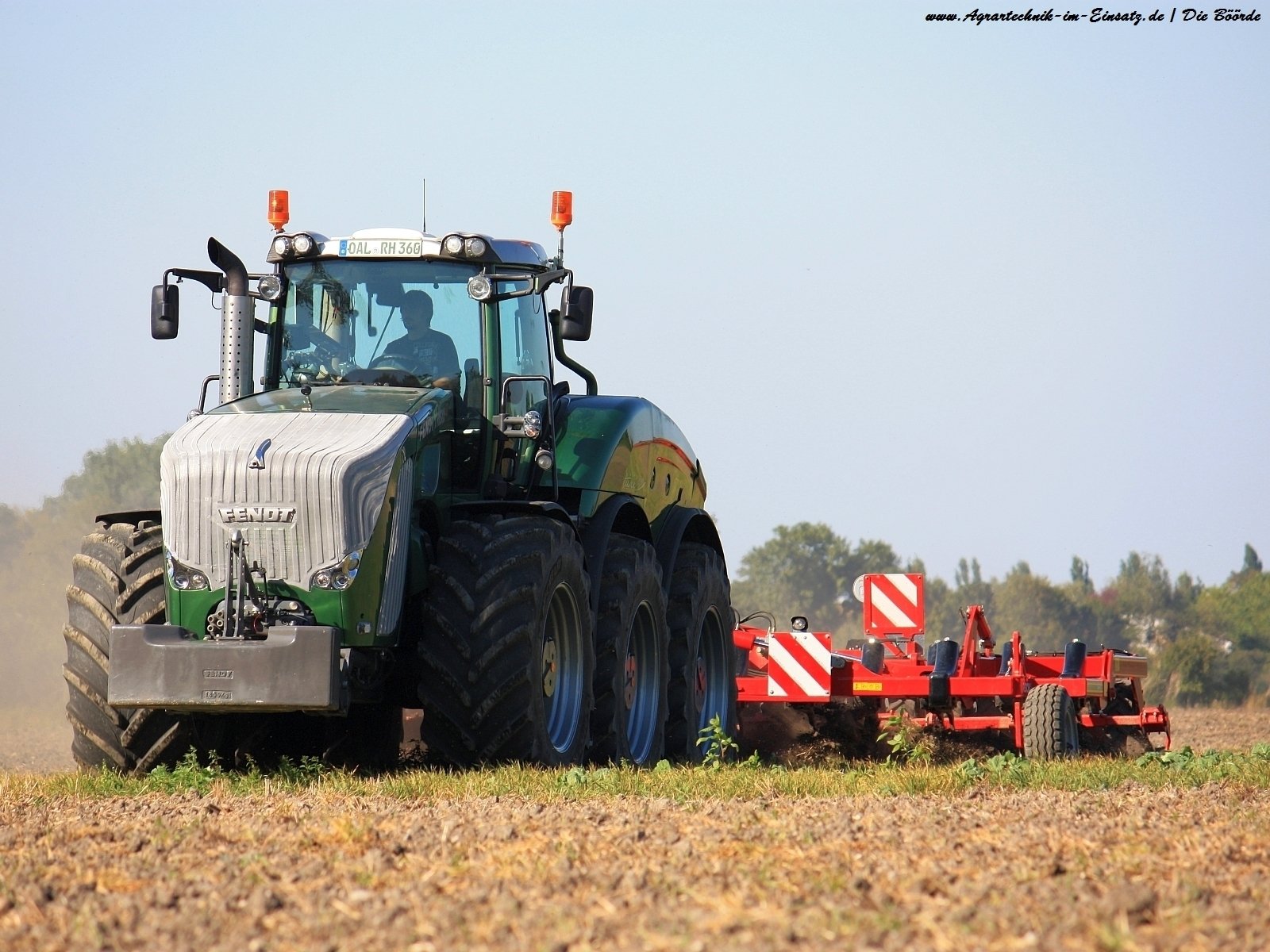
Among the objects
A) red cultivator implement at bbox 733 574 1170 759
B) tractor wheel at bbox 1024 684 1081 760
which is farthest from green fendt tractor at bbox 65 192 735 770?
tractor wheel at bbox 1024 684 1081 760

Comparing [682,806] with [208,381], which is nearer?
[682,806]

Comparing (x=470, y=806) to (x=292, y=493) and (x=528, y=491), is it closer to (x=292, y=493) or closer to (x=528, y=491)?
(x=292, y=493)

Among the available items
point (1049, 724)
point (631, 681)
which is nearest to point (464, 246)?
point (631, 681)

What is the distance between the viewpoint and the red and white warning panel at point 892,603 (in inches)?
594

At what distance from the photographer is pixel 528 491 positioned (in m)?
10.2

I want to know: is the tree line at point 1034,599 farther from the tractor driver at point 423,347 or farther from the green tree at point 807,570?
the tractor driver at point 423,347

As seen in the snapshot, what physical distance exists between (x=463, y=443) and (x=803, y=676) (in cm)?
405

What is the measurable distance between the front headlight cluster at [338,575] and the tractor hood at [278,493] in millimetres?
26

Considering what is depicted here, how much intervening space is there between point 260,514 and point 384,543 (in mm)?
607

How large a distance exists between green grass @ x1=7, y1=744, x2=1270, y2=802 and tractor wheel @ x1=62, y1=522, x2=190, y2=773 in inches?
5.5

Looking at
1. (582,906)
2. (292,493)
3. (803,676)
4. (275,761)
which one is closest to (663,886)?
(582,906)

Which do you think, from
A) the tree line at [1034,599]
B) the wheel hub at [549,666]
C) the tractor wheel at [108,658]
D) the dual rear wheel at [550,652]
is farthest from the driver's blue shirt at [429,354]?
the tree line at [1034,599]

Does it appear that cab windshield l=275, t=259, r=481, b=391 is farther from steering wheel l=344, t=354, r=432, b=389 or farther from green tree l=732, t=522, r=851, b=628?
green tree l=732, t=522, r=851, b=628

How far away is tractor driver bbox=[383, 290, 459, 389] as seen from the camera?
9.85 m
